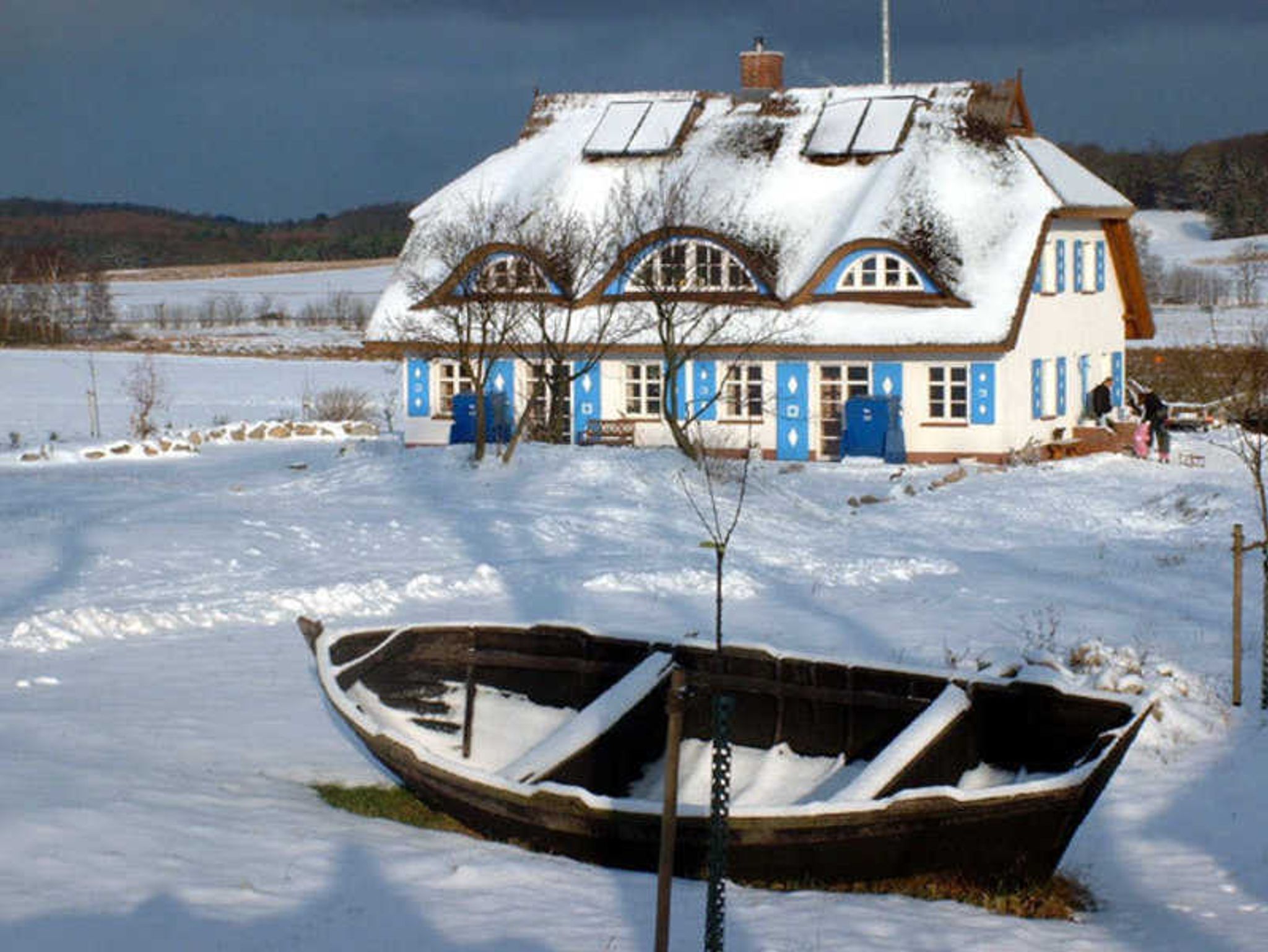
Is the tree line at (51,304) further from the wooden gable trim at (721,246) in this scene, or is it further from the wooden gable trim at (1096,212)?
the wooden gable trim at (1096,212)

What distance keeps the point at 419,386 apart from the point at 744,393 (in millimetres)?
6817

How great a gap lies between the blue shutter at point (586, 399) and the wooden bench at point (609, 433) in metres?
0.25

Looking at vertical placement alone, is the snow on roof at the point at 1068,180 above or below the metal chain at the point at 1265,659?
above

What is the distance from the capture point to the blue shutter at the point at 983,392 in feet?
103

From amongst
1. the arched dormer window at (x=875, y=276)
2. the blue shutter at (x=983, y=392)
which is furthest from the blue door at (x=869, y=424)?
the arched dormer window at (x=875, y=276)

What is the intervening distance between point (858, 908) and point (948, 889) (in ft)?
1.73

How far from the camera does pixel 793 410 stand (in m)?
33.0

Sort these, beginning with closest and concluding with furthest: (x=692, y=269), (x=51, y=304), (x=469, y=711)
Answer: (x=469, y=711) < (x=692, y=269) < (x=51, y=304)

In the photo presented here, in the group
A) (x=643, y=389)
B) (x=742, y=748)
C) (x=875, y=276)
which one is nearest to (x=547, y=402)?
(x=643, y=389)

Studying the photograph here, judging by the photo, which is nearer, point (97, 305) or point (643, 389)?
point (643, 389)

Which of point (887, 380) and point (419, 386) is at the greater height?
point (887, 380)

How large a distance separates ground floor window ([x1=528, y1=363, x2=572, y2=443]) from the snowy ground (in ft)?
9.35

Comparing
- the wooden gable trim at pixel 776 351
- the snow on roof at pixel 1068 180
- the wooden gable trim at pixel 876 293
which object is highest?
the snow on roof at pixel 1068 180

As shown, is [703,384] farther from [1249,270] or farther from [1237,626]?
[1249,270]
